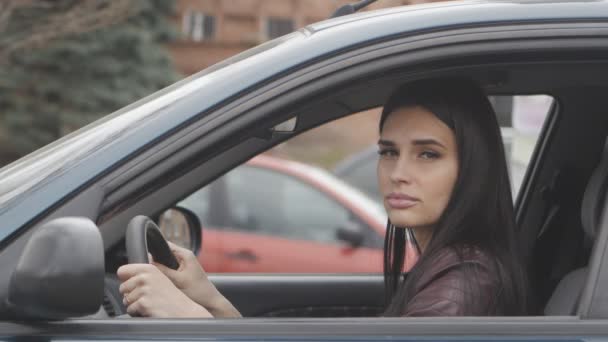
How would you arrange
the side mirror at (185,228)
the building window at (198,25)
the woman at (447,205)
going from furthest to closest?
the building window at (198,25) → the side mirror at (185,228) → the woman at (447,205)

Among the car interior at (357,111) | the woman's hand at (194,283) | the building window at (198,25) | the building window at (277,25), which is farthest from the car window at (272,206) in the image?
the building window at (277,25)

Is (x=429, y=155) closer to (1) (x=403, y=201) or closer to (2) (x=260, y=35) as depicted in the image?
(1) (x=403, y=201)

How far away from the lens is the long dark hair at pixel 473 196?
241 centimetres

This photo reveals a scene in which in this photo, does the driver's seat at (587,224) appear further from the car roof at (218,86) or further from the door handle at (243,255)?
the door handle at (243,255)

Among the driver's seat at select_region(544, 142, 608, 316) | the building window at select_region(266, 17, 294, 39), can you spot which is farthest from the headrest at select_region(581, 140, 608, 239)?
the building window at select_region(266, 17, 294, 39)

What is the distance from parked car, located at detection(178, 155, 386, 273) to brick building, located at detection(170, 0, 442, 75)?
14488 millimetres

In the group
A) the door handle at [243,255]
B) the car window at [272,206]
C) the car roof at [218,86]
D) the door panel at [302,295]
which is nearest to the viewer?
the car roof at [218,86]

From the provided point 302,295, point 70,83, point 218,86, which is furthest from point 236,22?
point 218,86

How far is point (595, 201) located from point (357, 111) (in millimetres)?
713

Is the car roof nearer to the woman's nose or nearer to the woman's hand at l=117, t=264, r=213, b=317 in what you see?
the woman's hand at l=117, t=264, r=213, b=317

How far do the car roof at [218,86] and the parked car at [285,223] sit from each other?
507 centimetres

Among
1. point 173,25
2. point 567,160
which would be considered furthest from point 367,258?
point 173,25

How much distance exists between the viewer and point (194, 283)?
103 inches

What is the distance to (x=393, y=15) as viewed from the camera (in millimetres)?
2252
